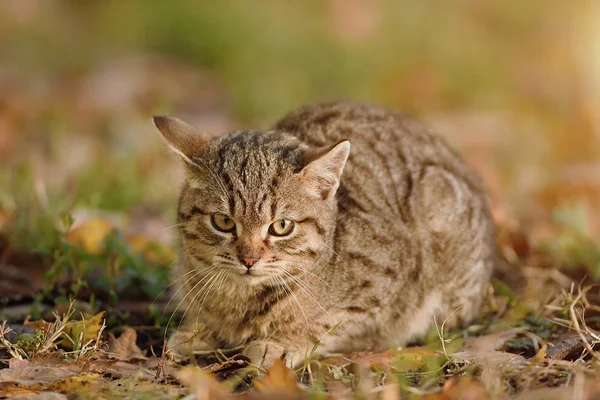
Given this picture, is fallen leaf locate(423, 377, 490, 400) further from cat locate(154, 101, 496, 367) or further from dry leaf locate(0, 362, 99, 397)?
dry leaf locate(0, 362, 99, 397)

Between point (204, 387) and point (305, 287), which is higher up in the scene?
point (305, 287)

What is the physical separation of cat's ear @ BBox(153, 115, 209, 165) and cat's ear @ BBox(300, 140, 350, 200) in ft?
2.21

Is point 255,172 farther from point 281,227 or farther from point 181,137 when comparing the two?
point 181,137

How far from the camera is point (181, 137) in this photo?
4.39 metres

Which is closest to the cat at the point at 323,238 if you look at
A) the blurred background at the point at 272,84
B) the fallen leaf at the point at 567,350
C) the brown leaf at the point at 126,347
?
the brown leaf at the point at 126,347

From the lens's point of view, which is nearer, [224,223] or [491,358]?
[491,358]

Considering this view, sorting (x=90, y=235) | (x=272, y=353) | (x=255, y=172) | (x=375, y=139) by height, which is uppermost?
(x=375, y=139)

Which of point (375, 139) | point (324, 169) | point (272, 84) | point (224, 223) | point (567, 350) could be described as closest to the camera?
point (567, 350)

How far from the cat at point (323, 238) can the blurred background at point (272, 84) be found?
1.27 m

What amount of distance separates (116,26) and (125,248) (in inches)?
367

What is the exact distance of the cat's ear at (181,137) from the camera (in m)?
4.29

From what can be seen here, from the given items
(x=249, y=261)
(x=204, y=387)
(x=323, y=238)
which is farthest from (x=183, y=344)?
(x=204, y=387)

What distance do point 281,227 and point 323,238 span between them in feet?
1.06

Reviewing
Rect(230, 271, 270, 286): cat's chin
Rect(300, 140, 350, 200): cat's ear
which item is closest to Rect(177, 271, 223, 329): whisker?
Rect(230, 271, 270, 286): cat's chin
